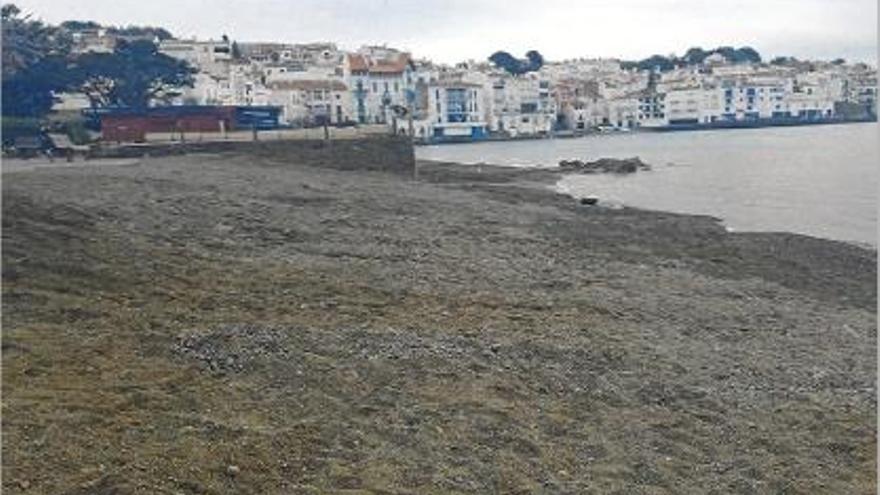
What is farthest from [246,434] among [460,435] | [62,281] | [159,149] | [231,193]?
[159,149]

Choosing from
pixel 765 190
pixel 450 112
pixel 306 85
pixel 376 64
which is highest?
pixel 376 64

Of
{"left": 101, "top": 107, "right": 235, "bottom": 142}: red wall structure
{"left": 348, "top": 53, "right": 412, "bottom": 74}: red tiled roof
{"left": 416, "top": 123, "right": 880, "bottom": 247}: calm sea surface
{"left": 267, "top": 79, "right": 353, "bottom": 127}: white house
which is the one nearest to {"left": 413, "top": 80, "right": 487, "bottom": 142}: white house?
{"left": 348, "top": 53, "right": 412, "bottom": 74}: red tiled roof

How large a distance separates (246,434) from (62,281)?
21.2ft

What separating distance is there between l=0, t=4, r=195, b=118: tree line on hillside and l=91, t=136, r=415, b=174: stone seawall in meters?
10.9

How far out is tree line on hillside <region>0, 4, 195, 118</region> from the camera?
226ft

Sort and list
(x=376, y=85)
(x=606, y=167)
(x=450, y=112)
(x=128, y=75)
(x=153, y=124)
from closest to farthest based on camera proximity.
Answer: (x=153, y=124), (x=128, y=75), (x=606, y=167), (x=376, y=85), (x=450, y=112)

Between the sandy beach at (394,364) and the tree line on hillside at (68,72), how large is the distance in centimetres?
4368

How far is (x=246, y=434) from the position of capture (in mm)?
10344

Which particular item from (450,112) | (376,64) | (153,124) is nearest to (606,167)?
(153,124)

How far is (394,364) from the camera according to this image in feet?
45.0

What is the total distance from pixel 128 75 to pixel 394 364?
8079 cm

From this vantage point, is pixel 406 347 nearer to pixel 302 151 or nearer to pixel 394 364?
pixel 394 364

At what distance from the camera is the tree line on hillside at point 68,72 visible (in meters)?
68.8

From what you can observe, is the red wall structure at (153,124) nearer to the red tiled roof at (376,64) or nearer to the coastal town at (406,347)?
the coastal town at (406,347)
